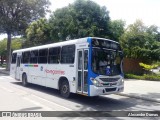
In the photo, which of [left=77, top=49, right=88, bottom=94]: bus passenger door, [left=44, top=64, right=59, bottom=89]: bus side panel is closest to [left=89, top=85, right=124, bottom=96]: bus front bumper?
[left=77, top=49, right=88, bottom=94]: bus passenger door

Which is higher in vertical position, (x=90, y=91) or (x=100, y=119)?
(x=90, y=91)

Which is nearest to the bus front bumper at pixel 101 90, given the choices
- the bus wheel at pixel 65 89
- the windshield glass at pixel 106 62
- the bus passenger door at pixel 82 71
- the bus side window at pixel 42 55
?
the bus passenger door at pixel 82 71

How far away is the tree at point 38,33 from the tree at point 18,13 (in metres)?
2.47

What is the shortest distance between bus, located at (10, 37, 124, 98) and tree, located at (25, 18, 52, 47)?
21.0m

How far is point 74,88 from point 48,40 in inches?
961

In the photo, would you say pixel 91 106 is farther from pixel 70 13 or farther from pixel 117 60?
pixel 70 13

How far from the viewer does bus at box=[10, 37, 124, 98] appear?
10.7 metres

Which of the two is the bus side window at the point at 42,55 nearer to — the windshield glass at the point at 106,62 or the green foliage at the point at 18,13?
the windshield glass at the point at 106,62

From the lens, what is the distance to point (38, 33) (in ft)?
116

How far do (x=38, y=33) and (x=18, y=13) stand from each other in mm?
6992

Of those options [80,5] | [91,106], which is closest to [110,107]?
[91,106]

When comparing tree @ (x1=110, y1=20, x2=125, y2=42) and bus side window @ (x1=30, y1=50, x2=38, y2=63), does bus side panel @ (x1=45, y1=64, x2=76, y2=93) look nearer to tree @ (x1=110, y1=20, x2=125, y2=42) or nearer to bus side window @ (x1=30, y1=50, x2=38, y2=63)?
bus side window @ (x1=30, y1=50, x2=38, y2=63)

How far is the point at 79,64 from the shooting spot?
11.5 m

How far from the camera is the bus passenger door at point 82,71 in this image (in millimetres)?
10927
